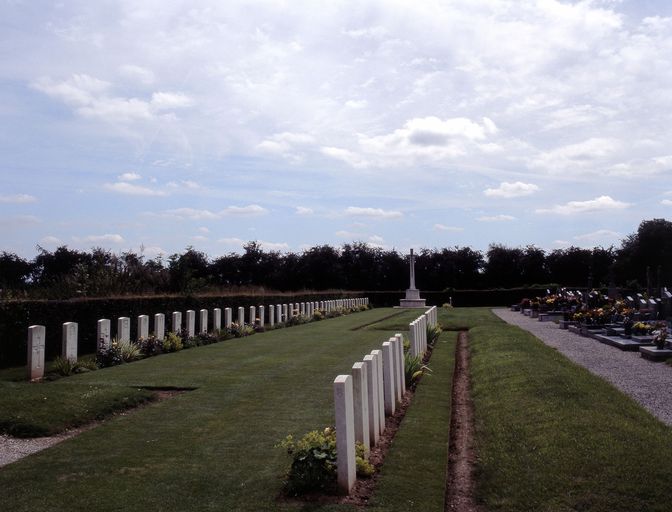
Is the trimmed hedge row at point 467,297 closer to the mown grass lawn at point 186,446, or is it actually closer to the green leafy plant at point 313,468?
the mown grass lawn at point 186,446

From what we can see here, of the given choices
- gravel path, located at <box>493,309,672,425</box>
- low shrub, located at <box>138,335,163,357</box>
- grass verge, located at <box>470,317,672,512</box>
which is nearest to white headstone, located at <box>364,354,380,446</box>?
grass verge, located at <box>470,317,672,512</box>

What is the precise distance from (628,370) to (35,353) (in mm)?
10552

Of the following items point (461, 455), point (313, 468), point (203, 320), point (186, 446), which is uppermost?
point (203, 320)

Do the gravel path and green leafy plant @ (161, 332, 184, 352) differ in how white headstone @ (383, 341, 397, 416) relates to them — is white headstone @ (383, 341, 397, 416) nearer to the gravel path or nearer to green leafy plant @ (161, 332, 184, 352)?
the gravel path

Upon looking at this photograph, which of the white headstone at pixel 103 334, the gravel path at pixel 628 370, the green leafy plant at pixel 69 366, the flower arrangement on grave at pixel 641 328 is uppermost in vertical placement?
the white headstone at pixel 103 334

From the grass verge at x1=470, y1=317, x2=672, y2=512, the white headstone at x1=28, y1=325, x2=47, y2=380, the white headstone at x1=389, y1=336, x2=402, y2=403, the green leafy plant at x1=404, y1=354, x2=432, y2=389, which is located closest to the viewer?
the grass verge at x1=470, y1=317, x2=672, y2=512

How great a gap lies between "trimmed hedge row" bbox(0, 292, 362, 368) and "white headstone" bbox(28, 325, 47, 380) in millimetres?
1735

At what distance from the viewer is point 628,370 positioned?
41.1 ft

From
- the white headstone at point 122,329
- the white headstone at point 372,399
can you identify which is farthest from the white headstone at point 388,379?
the white headstone at point 122,329

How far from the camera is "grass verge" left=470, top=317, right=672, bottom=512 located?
516 cm

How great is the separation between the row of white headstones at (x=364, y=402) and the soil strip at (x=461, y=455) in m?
0.77

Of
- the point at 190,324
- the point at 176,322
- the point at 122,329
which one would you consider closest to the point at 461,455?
the point at 122,329

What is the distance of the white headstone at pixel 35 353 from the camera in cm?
1145

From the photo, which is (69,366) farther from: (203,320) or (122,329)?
(203,320)
